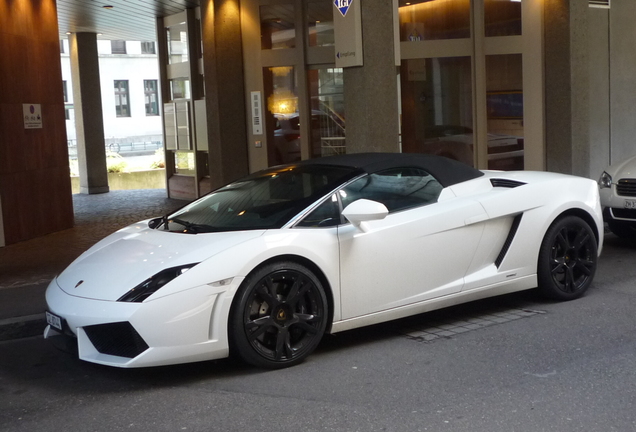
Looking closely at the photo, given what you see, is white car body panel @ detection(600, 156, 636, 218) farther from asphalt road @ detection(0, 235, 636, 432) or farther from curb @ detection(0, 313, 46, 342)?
curb @ detection(0, 313, 46, 342)

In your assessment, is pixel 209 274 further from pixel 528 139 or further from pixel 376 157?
pixel 528 139

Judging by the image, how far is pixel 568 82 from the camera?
41.4 feet

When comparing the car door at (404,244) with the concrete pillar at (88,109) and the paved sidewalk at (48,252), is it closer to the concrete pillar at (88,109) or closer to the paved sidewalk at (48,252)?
the paved sidewalk at (48,252)

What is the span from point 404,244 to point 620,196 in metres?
4.65

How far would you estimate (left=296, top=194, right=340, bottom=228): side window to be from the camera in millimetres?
5495

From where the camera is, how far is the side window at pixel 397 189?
581 centimetres

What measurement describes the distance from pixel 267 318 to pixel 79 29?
16755 millimetres

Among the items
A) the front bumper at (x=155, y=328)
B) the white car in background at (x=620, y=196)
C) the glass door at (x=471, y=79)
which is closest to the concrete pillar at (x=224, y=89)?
the glass door at (x=471, y=79)

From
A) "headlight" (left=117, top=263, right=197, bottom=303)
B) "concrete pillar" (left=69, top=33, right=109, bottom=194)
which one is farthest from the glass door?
"concrete pillar" (left=69, top=33, right=109, bottom=194)

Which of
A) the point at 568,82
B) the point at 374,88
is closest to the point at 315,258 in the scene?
the point at 374,88

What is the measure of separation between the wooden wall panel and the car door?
7332 mm

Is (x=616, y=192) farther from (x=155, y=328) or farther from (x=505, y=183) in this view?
(x=155, y=328)

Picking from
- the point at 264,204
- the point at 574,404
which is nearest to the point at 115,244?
the point at 264,204

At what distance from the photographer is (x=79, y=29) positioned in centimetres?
2003
